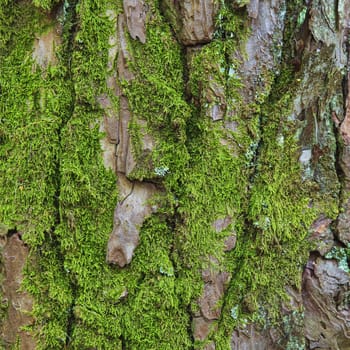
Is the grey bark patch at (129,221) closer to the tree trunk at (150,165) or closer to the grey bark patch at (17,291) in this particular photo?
the tree trunk at (150,165)

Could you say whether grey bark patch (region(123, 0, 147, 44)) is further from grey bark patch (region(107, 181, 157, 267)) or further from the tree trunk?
grey bark patch (region(107, 181, 157, 267))

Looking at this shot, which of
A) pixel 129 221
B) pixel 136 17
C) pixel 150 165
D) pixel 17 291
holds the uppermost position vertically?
pixel 136 17

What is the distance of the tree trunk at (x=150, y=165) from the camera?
131 cm

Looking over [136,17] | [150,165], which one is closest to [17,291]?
[150,165]

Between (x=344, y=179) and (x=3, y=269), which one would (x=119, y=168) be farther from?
(x=344, y=179)

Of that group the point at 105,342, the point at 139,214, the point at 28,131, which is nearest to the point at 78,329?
the point at 105,342

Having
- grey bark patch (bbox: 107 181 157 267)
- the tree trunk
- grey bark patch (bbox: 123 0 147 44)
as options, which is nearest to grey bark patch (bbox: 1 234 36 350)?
the tree trunk

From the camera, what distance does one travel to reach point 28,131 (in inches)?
51.5

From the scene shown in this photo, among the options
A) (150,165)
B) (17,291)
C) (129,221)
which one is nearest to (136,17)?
(150,165)

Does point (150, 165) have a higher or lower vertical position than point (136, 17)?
lower

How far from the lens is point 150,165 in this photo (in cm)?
131

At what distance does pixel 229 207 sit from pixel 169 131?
1.07 ft

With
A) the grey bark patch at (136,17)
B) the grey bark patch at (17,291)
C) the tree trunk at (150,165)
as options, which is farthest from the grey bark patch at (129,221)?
the grey bark patch at (136,17)

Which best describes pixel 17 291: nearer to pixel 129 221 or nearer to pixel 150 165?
pixel 129 221
